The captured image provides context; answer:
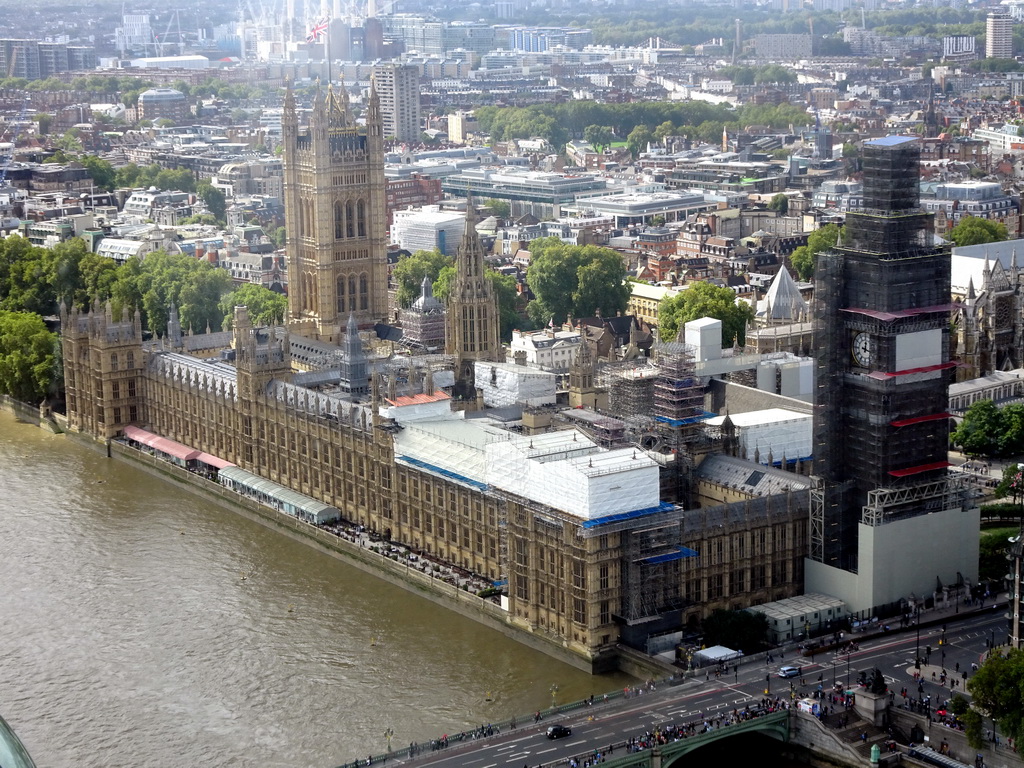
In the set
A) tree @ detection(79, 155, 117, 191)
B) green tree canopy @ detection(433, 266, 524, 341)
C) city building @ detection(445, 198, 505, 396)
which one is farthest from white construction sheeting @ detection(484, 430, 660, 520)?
tree @ detection(79, 155, 117, 191)

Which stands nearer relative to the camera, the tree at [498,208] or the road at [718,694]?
the road at [718,694]

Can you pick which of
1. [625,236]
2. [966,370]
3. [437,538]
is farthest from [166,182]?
[437,538]

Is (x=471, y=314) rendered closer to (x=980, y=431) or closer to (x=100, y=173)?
(x=980, y=431)

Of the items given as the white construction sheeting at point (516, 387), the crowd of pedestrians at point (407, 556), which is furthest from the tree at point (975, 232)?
the crowd of pedestrians at point (407, 556)

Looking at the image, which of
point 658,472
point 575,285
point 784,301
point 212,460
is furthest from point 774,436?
point 575,285

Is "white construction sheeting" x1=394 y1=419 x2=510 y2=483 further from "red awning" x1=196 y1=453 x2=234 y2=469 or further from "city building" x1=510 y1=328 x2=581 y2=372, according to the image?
"city building" x1=510 y1=328 x2=581 y2=372

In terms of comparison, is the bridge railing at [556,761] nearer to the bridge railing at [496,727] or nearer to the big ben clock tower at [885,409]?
the bridge railing at [496,727]

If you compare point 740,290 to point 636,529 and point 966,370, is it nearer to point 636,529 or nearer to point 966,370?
point 966,370

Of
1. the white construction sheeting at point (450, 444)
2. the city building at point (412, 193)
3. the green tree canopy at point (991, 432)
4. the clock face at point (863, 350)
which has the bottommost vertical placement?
the green tree canopy at point (991, 432)
